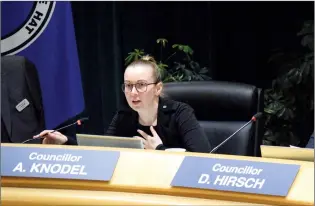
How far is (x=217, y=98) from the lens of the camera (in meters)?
2.17

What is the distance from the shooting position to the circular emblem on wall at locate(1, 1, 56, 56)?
3146 millimetres

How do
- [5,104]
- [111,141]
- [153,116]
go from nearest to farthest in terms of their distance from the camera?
[111,141], [153,116], [5,104]

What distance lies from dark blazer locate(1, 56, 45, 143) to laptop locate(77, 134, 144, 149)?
3.83 feet

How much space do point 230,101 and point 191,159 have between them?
1.03 m

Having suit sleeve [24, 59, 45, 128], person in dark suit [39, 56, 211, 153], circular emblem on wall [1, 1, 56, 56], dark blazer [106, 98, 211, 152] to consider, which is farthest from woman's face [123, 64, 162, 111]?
circular emblem on wall [1, 1, 56, 56]

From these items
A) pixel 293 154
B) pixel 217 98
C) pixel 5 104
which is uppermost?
pixel 293 154

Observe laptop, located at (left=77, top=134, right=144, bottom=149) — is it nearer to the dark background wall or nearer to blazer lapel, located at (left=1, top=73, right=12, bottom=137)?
blazer lapel, located at (left=1, top=73, right=12, bottom=137)

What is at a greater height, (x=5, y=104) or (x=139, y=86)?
(x=139, y=86)

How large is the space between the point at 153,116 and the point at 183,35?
67.5 inches

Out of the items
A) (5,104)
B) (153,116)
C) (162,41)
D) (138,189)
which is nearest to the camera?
(138,189)

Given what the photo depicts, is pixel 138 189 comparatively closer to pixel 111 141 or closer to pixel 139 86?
pixel 111 141

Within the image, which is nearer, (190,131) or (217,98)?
(190,131)

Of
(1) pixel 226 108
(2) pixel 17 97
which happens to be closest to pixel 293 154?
(1) pixel 226 108

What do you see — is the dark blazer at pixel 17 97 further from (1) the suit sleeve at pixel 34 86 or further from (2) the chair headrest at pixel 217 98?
(2) the chair headrest at pixel 217 98
